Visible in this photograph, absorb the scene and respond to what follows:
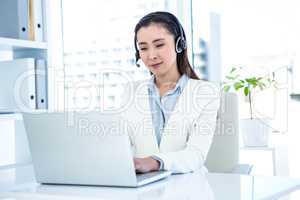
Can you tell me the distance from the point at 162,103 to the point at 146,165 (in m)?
0.54

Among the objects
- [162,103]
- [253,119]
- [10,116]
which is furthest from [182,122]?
[253,119]

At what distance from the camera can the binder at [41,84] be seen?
2.00 metres

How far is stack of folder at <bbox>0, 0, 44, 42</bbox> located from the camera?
1.96 meters

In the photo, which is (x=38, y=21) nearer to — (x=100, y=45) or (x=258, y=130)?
(x=100, y=45)

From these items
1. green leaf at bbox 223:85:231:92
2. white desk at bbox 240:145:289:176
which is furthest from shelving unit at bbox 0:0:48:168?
white desk at bbox 240:145:289:176

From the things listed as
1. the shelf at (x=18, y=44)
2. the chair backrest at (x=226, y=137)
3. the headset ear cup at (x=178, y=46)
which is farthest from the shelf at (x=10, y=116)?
the chair backrest at (x=226, y=137)

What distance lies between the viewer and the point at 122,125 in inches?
41.0

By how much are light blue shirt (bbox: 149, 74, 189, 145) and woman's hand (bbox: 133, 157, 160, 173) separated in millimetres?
445

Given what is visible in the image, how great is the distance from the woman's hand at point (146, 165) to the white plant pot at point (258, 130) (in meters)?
1.35

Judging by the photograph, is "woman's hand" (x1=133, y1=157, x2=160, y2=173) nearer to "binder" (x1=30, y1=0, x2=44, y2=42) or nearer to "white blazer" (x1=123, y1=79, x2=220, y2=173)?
"white blazer" (x1=123, y1=79, x2=220, y2=173)

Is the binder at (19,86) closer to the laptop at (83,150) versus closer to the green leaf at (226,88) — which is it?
the laptop at (83,150)

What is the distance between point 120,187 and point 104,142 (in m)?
0.12

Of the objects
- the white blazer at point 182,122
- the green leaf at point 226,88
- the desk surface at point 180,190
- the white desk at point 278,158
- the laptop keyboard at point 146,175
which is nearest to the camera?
the desk surface at point 180,190

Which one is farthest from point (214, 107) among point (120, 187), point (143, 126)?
point (120, 187)
